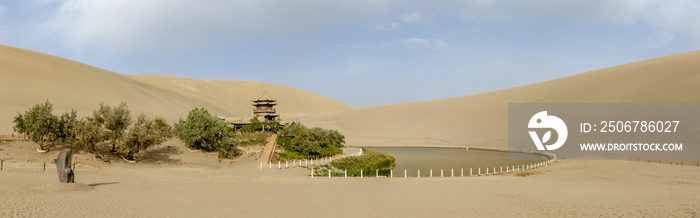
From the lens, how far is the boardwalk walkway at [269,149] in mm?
43225

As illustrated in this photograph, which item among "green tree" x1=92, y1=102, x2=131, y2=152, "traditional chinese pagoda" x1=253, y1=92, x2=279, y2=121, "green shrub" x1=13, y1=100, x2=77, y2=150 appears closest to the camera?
"green shrub" x1=13, y1=100, x2=77, y2=150

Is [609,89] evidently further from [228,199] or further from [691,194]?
[228,199]

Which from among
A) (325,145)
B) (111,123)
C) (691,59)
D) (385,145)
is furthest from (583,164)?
(691,59)

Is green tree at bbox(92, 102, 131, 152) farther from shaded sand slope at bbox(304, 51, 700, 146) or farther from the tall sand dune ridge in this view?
shaded sand slope at bbox(304, 51, 700, 146)

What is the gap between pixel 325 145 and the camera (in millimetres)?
56812

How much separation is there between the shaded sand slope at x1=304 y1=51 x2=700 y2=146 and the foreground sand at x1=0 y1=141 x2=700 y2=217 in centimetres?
5770

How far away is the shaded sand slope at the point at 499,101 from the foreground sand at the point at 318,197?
57703 mm

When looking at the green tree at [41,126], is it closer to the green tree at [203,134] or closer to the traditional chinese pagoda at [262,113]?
the green tree at [203,134]

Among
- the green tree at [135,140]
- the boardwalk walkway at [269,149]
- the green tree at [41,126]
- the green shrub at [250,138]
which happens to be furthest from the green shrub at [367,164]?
the green tree at [41,126]

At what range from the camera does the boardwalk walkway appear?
43.2 metres

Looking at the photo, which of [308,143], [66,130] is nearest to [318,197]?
[66,130]

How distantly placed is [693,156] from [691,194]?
30.0 m

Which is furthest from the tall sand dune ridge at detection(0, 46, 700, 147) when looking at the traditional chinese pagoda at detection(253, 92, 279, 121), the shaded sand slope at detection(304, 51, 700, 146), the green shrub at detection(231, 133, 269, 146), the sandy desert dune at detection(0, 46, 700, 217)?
the green shrub at detection(231, 133, 269, 146)

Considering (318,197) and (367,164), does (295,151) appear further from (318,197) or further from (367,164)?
(318,197)
